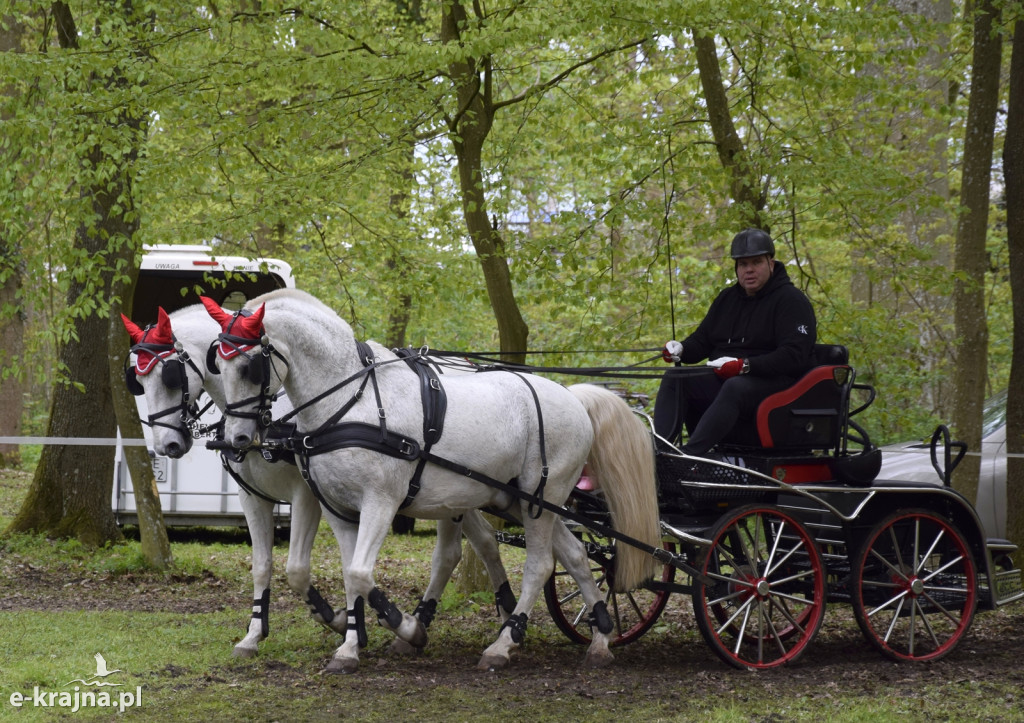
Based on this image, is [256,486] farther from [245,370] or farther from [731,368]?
[731,368]

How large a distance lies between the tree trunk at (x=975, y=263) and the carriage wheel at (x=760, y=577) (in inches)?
91.3

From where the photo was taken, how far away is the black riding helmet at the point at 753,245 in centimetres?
651

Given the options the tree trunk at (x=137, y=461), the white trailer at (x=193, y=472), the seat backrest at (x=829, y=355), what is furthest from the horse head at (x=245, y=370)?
the white trailer at (x=193, y=472)

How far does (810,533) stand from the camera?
6.45 m

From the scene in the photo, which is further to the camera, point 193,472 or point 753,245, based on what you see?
point 193,472

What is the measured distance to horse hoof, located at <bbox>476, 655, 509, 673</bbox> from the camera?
19.6 ft

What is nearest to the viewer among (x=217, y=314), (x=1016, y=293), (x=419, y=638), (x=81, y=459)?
(x=217, y=314)

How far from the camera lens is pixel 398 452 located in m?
5.61

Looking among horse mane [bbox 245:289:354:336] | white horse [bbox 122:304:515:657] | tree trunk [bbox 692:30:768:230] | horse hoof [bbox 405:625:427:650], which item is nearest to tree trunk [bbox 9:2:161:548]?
white horse [bbox 122:304:515:657]

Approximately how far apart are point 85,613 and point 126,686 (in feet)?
8.53

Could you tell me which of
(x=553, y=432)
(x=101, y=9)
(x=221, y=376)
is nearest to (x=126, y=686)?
(x=221, y=376)

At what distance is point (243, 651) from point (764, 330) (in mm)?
3496

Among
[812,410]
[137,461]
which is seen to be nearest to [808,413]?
[812,410]

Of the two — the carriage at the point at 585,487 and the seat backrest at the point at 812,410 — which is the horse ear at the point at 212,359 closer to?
the carriage at the point at 585,487
